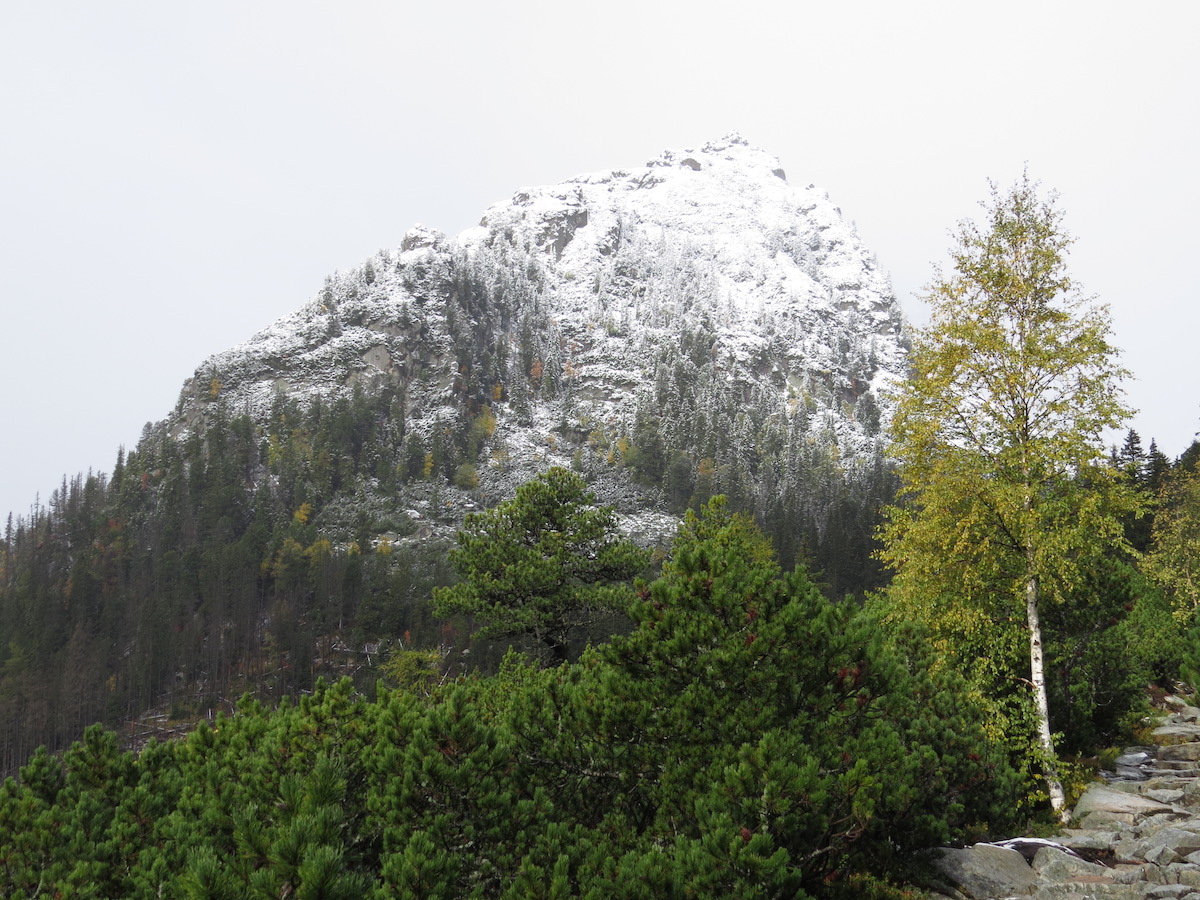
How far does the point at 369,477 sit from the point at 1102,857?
474 ft

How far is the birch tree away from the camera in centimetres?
1231

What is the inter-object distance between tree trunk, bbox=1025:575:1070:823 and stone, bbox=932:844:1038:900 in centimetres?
303

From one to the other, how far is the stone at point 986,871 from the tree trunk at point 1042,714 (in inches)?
119

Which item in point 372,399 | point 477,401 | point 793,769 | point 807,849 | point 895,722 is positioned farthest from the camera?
point 477,401

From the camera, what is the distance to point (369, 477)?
144 meters

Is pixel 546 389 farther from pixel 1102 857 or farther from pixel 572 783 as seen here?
pixel 572 783

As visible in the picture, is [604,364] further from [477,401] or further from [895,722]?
[895,722]

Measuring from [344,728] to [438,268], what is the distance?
7310 inches

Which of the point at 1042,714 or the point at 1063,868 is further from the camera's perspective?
the point at 1042,714

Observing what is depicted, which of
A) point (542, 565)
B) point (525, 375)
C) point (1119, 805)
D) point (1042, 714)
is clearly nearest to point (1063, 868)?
point (1042, 714)

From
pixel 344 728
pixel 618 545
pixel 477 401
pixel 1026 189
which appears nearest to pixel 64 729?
pixel 618 545

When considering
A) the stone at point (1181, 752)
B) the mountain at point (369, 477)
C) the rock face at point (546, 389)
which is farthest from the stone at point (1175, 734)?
the rock face at point (546, 389)

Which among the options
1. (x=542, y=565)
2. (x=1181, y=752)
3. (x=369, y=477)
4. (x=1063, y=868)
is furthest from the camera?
(x=369, y=477)

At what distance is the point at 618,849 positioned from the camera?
667cm
